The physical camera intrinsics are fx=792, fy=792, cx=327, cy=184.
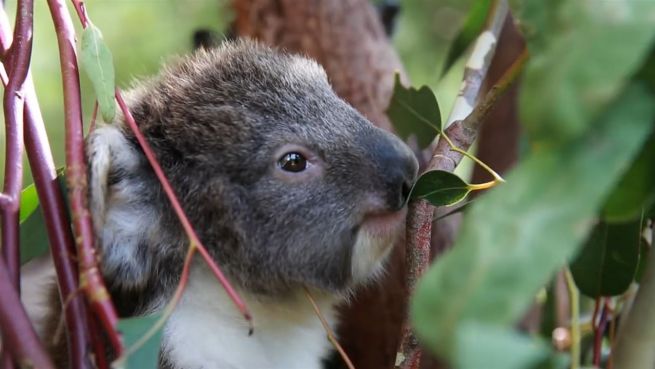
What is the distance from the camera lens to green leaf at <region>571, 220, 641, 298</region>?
1.12 meters

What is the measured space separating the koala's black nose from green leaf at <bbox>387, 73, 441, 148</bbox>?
6 centimetres

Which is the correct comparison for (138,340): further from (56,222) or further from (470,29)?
(470,29)

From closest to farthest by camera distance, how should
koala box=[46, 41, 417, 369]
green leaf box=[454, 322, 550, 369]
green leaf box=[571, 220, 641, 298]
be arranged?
green leaf box=[454, 322, 550, 369] < green leaf box=[571, 220, 641, 298] < koala box=[46, 41, 417, 369]

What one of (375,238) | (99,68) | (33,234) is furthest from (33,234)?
(375,238)

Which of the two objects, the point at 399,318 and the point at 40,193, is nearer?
the point at 40,193

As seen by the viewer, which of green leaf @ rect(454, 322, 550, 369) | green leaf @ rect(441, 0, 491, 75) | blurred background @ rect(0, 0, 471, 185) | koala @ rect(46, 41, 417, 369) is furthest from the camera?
blurred background @ rect(0, 0, 471, 185)

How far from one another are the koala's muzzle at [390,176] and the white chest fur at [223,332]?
0.87 ft

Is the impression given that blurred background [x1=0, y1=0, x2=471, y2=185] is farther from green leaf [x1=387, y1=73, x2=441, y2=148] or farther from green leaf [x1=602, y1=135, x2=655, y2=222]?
green leaf [x1=602, y1=135, x2=655, y2=222]

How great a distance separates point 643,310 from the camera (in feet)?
2.63

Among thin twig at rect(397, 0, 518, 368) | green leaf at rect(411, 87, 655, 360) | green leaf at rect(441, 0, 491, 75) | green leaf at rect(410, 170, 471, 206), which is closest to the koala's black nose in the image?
thin twig at rect(397, 0, 518, 368)

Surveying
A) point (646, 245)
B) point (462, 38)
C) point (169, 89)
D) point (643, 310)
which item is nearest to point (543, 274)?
point (643, 310)

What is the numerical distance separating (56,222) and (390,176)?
0.59m

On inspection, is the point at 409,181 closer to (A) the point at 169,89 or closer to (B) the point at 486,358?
(A) the point at 169,89

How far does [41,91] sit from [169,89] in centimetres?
255
